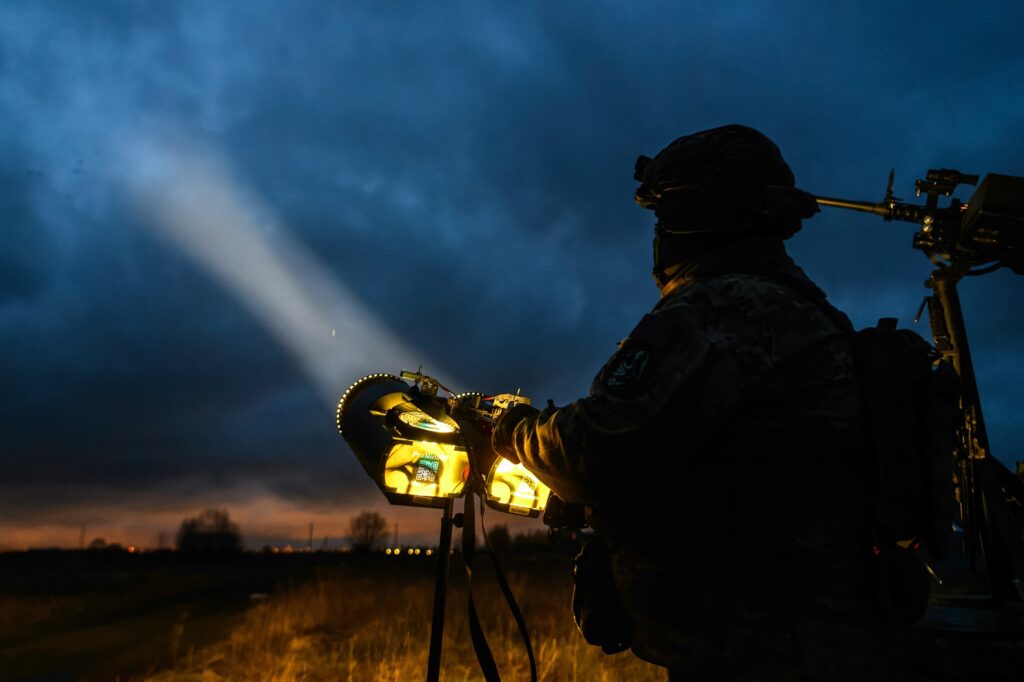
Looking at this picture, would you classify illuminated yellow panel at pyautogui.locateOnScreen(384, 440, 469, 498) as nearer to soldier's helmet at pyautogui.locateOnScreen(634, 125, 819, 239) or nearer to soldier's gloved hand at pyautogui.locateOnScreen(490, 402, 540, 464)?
soldier's gloved hand at pyautogui.locateOnScreen(490, 402, 540, 464)

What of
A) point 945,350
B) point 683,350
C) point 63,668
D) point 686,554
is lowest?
point 63,668

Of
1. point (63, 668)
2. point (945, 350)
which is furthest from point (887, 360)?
point (63, 668)

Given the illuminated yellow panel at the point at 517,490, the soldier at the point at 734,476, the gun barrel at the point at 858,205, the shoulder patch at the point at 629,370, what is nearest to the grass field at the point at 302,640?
the illuminated yellow panel at the point at 517,490

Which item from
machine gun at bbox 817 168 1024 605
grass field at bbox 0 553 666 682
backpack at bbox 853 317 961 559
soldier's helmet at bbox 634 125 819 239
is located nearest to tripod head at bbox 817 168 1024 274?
machine gun at bbox 817 168 1024 605

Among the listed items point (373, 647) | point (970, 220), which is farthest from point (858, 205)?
point (373, 647)

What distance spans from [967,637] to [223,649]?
Answer: 7.66 meters

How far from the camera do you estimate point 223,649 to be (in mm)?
7656

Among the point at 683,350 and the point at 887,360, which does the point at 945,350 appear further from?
the point at 683,350

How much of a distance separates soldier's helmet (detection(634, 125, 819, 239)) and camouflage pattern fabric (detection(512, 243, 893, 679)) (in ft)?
1.48

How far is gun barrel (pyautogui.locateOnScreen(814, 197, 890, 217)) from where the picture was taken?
6.51 metres

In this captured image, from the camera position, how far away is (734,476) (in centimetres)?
202

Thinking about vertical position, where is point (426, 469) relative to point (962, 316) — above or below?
below

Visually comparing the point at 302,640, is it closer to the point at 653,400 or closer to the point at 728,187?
the point at 653,400

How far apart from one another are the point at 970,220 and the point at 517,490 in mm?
4970
